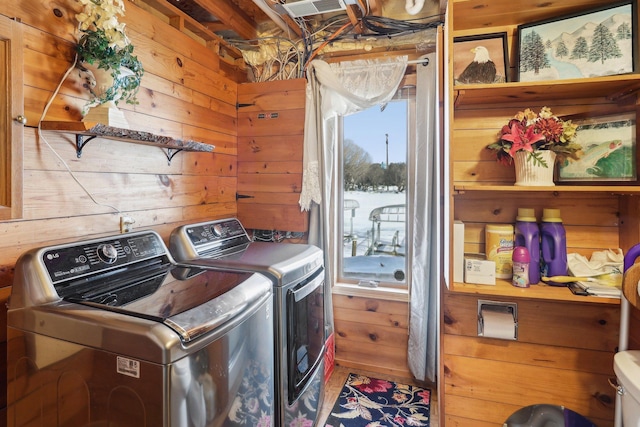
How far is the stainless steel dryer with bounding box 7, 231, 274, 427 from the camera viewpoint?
92cm

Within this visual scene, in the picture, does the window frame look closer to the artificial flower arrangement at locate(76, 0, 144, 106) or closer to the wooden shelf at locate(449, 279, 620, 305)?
the wooden shelf at locate(449, 279, 620, 305)

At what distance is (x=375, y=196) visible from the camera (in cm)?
259

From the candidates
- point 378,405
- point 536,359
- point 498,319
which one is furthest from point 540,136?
point 378,405

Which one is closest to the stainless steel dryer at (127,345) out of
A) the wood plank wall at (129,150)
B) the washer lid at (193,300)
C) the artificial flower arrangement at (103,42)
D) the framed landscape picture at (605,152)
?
the washer lid at (193,300)

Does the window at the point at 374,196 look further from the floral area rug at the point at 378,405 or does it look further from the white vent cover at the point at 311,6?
the white vent cover at the point at 311,6

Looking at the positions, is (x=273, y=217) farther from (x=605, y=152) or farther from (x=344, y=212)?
(x=605, y=152)

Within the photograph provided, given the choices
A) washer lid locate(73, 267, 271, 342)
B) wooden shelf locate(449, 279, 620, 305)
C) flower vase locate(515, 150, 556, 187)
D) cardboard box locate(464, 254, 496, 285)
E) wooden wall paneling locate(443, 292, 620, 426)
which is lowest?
wooden wall paneling locate(443, 292, 620, 426)

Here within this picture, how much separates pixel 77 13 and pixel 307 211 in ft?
5.17

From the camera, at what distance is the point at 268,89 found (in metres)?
2.47

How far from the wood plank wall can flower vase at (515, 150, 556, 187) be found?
1755mm

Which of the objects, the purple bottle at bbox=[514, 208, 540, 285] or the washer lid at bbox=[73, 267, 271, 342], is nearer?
the washer lid at bbox=[73, 267, 271, 342]

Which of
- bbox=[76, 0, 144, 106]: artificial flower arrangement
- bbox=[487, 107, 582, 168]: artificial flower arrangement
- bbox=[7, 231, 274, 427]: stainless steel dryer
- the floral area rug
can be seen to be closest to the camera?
bbox=[7, 231, 274, 427]: stainless steel dryer

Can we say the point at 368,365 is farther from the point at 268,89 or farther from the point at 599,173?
the point at 268,89

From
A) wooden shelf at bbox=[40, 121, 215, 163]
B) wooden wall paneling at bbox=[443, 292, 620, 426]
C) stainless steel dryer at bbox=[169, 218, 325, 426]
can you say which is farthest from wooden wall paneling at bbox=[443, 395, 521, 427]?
wooden shelf at bbox=[40, 121, 215, 163]
